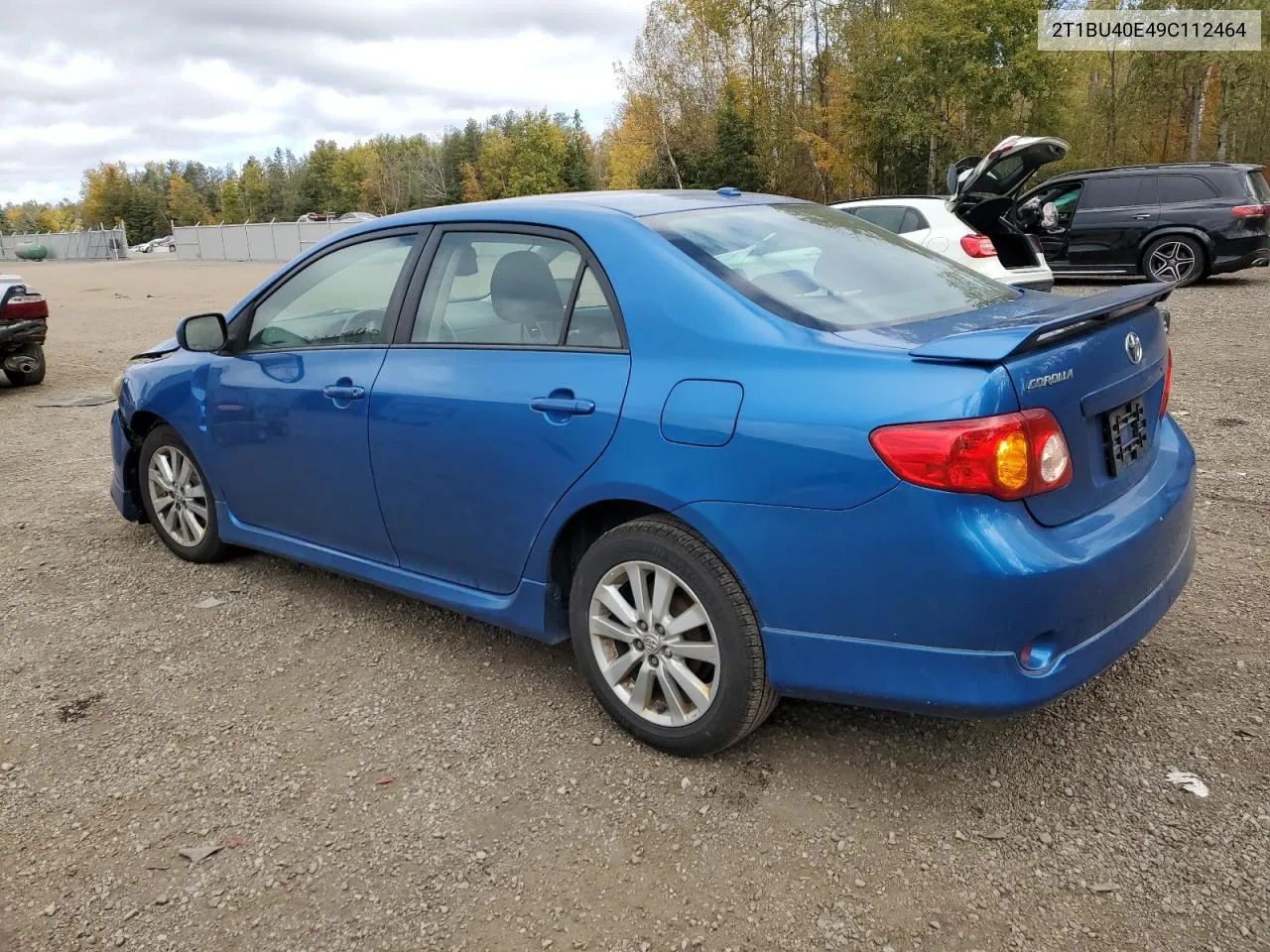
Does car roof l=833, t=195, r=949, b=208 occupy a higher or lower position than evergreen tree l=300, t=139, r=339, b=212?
lower

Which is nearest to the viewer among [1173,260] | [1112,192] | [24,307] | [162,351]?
[162,351]

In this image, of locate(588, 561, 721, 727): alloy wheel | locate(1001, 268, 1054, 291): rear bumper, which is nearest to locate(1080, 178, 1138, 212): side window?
locate(1001, 268, 1054, 291): rear bumper

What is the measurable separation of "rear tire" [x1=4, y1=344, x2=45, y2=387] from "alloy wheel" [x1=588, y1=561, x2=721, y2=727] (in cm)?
998

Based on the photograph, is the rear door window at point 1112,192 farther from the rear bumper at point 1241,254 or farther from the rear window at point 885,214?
the rear window at point 885,214

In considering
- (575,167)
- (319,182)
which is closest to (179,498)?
(575,167)

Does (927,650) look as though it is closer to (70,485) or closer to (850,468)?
(850,468)

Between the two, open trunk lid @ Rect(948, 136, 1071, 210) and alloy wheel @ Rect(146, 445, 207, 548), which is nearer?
alloy wheel @ Rect(146, 445, 207, 548)

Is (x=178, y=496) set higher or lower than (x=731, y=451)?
lower

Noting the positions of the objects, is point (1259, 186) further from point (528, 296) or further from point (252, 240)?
point (252, 240)

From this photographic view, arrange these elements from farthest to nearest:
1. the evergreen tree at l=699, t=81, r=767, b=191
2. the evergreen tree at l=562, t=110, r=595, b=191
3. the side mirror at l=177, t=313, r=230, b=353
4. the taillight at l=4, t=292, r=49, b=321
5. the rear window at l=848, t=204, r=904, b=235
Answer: the evergreen tree at l=562, t=110, r=595, b=191, the evergreen tree at l=699, t=81, r=767, b=191, the rear window at l=848, t=204, r=904, b=235, the taillight at l=4, t=292, r=49, b=321, the side mirror at l=177, t=313, r=230, b=353

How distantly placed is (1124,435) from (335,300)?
2.87m

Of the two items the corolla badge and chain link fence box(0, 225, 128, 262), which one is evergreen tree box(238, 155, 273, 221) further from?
the corolla badge

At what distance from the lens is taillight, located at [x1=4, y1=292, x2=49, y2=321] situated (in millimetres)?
10281

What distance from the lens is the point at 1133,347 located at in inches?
111
